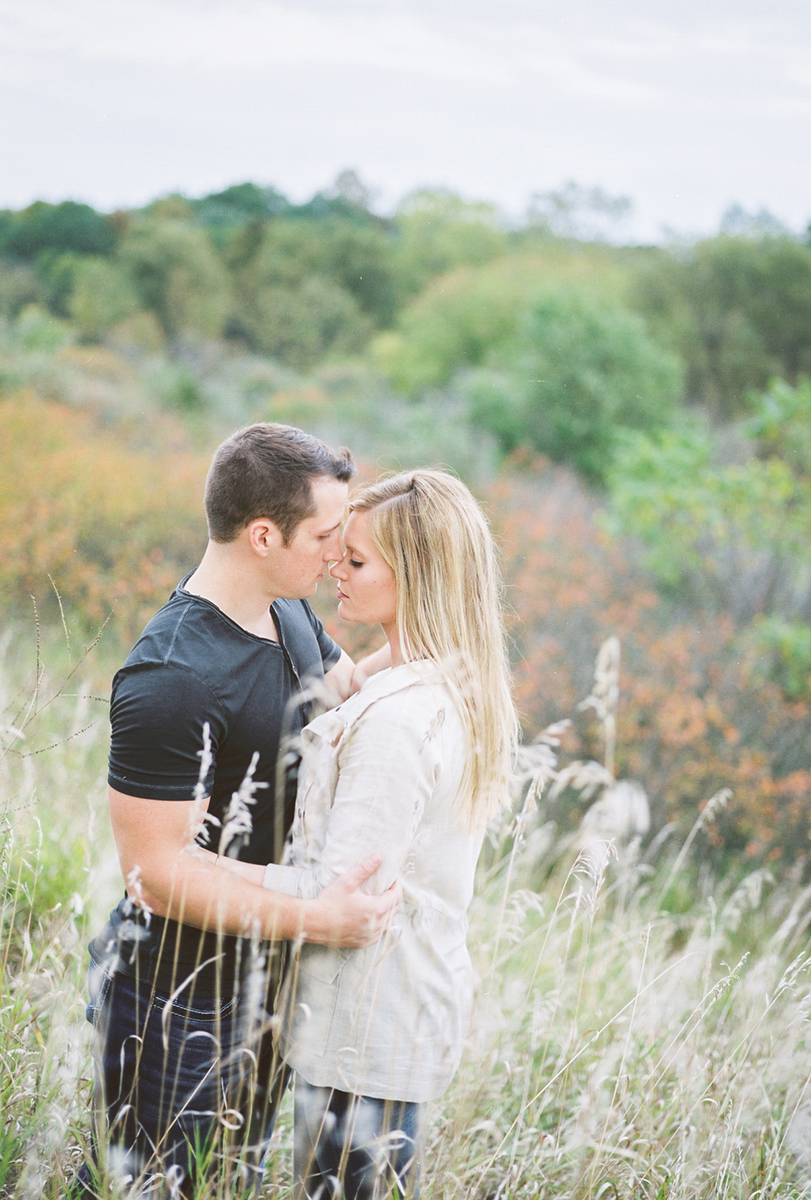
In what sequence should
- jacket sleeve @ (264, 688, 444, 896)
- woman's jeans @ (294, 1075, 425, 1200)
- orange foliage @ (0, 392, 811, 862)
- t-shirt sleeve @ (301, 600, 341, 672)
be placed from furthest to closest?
orange foliage @ (0, 392, 811, 862) < t-shirt sleeve @ (301, 600, 341, 672) < woman's jeans @ (294, 1075, 425, 1200) < jacket sleeve @ (264, 688, 444, 896)

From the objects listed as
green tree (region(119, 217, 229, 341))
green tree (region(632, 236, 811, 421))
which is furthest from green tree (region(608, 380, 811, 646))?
green tree (region(632, 236, 811, 421))

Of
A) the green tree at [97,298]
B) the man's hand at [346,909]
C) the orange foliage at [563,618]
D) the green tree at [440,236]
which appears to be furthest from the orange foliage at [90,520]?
the green tree at [440,236]

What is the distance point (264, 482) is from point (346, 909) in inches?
37.0

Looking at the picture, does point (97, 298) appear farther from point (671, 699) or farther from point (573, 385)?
point (671, 699)

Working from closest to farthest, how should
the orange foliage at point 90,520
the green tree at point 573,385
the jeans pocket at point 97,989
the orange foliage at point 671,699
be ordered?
the jeans pocket at point 97,989, the orange foliage at point 671,699, the orange foliage at point 90,520, the green tree at point 573,385

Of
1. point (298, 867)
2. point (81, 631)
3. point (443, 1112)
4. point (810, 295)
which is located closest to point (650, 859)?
point (443, 1112)

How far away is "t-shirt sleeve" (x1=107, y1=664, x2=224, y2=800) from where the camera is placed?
1.73 metres

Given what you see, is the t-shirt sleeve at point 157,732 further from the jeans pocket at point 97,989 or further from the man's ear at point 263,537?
the jeans pocket at point 97,989

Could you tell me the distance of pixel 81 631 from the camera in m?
5.90

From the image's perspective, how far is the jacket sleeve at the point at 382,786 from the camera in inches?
65.7

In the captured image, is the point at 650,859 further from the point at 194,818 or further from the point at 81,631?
the point at 194,818

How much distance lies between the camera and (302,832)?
6.06 ft

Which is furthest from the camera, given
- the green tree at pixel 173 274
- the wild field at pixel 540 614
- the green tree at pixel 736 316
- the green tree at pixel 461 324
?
the green tree at pixel 736 316

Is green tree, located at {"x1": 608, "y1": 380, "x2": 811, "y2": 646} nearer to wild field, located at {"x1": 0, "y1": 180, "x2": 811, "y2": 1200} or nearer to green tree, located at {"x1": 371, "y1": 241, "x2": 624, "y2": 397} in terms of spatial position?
wild field, located at {"x1": 0, "y1": 180, "x2": 811, "y2": 1200}
